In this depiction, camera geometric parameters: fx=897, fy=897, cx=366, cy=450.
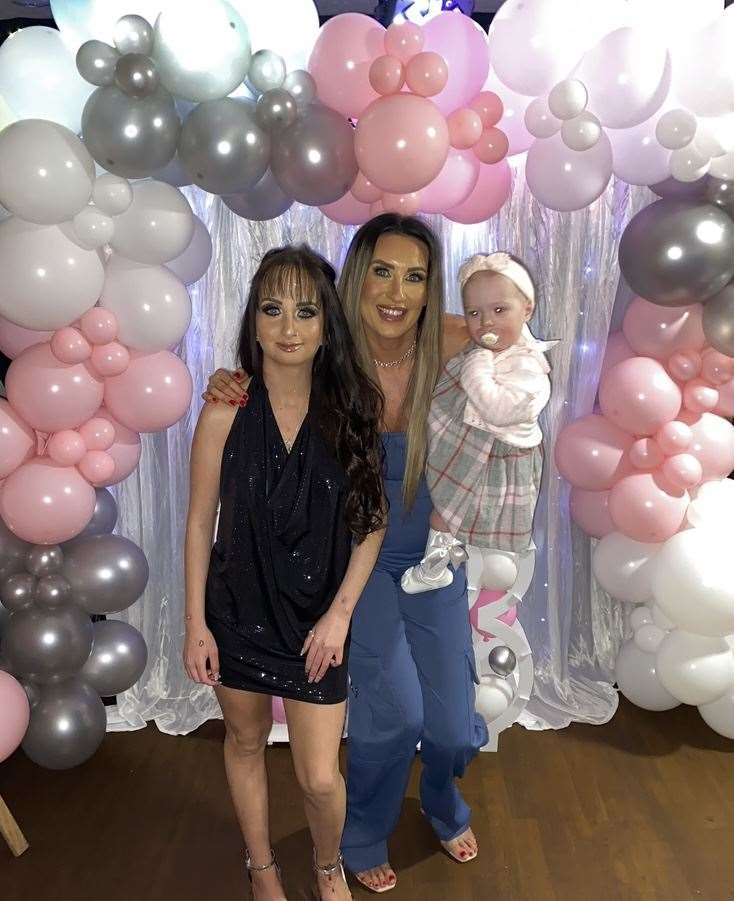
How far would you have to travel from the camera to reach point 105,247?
239 centimetres

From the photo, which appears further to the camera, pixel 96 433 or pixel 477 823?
pixel 477 823

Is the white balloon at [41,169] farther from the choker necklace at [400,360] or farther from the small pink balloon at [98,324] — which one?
the choker necklace at [400,360]

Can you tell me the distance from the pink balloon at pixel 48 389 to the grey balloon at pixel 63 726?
787 millimetres

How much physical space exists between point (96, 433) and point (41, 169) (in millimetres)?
716

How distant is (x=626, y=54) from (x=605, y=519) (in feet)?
4.71

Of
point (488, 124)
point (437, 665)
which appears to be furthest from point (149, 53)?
point (437, 665)

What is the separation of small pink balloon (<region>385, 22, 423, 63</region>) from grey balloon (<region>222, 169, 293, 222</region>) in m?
0.45

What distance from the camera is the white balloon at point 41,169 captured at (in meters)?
2.06

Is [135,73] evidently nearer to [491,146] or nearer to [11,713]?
[491,146]

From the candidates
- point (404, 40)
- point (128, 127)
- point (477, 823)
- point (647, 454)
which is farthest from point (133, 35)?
point (477, 823)

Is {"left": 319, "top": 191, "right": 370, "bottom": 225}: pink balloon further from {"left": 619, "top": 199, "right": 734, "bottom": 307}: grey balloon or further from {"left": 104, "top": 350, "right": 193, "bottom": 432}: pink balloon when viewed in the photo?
{"left": 619, "top": 199, "right": 734, "bottom": 307}: grey balloon

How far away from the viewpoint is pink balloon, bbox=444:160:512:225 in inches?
99.3

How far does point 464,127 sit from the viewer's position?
227 centimetres

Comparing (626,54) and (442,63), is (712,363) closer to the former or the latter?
(626,54)
